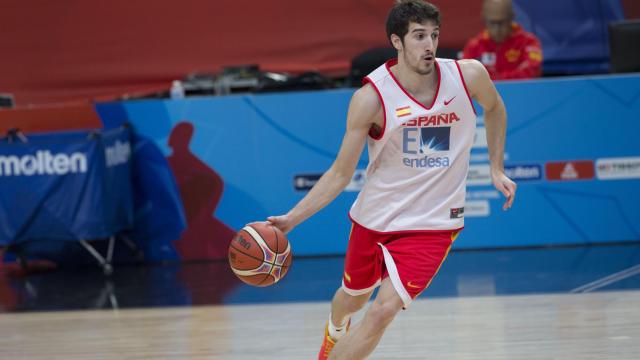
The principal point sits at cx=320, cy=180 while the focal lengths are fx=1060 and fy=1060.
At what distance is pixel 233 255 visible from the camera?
4.61 meters

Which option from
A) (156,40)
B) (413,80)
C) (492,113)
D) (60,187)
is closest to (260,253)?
(413,80)

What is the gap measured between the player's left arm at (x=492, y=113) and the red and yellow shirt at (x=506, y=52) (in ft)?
14.0

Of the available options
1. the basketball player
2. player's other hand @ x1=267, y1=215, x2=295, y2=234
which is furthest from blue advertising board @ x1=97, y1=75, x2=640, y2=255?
player's other hand @ x1=267, y1=215, x2=295, y2=234

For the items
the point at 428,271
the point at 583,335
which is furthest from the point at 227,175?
the point at 428,271

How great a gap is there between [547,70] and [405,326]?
478cm

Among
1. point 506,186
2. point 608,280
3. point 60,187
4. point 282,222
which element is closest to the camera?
point 282,222

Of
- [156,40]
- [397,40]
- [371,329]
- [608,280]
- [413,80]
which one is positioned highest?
[397,40]

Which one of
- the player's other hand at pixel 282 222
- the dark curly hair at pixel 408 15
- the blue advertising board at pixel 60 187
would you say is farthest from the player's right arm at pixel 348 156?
the blue advertising board at pixel 60 187

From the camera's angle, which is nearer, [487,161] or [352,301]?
[352,301]

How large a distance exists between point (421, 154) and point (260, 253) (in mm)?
820

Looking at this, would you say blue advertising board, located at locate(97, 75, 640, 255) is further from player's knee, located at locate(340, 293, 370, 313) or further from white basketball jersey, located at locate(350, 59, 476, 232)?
white basketball jersey, located at locate(350, 59, 476, 232)

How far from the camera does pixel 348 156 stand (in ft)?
15.0

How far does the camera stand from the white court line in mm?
7258

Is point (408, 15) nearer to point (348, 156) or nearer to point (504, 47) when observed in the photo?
point (348, 156)
